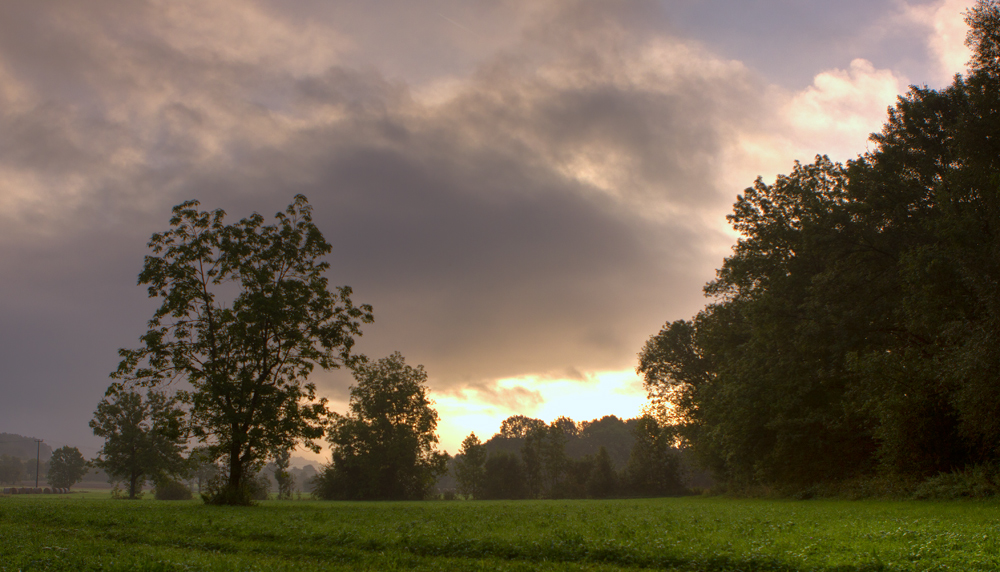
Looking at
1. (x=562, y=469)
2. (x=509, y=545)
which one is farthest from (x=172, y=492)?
(x=509, y=545)

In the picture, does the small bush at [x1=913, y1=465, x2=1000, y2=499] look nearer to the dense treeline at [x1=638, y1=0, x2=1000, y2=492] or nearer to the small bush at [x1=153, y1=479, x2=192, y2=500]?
the dense treeline at [x1=638, y1=0, x2=1000, y2=492]

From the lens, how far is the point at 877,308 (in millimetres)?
39906

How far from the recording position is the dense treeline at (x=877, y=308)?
31359 mm

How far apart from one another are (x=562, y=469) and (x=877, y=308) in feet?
282

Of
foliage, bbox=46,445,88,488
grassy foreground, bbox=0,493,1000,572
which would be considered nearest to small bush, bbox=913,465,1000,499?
grassy foreground, bbox=0,493,1000,572

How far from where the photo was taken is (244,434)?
36781 mm

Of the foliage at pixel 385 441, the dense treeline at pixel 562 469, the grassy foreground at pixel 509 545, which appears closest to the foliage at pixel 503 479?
the dense treeline at pixel 562 469

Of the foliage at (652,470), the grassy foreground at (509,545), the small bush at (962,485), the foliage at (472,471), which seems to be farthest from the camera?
the foliage at (472,471)

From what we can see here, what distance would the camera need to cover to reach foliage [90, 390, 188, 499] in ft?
246

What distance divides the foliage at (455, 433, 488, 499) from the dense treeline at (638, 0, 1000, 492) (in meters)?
66.7

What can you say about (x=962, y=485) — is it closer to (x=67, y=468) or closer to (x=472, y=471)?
(x=472, y=471)

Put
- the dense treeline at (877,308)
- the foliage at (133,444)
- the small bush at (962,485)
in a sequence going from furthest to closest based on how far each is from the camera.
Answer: the foliage at (133,444) < the dense treeline at (877,308) < the small bush at (962,485)

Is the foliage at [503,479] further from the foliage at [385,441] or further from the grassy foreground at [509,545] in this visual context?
the grassy foreground at [509,545]

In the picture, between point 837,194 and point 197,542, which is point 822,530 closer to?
point 197,542
